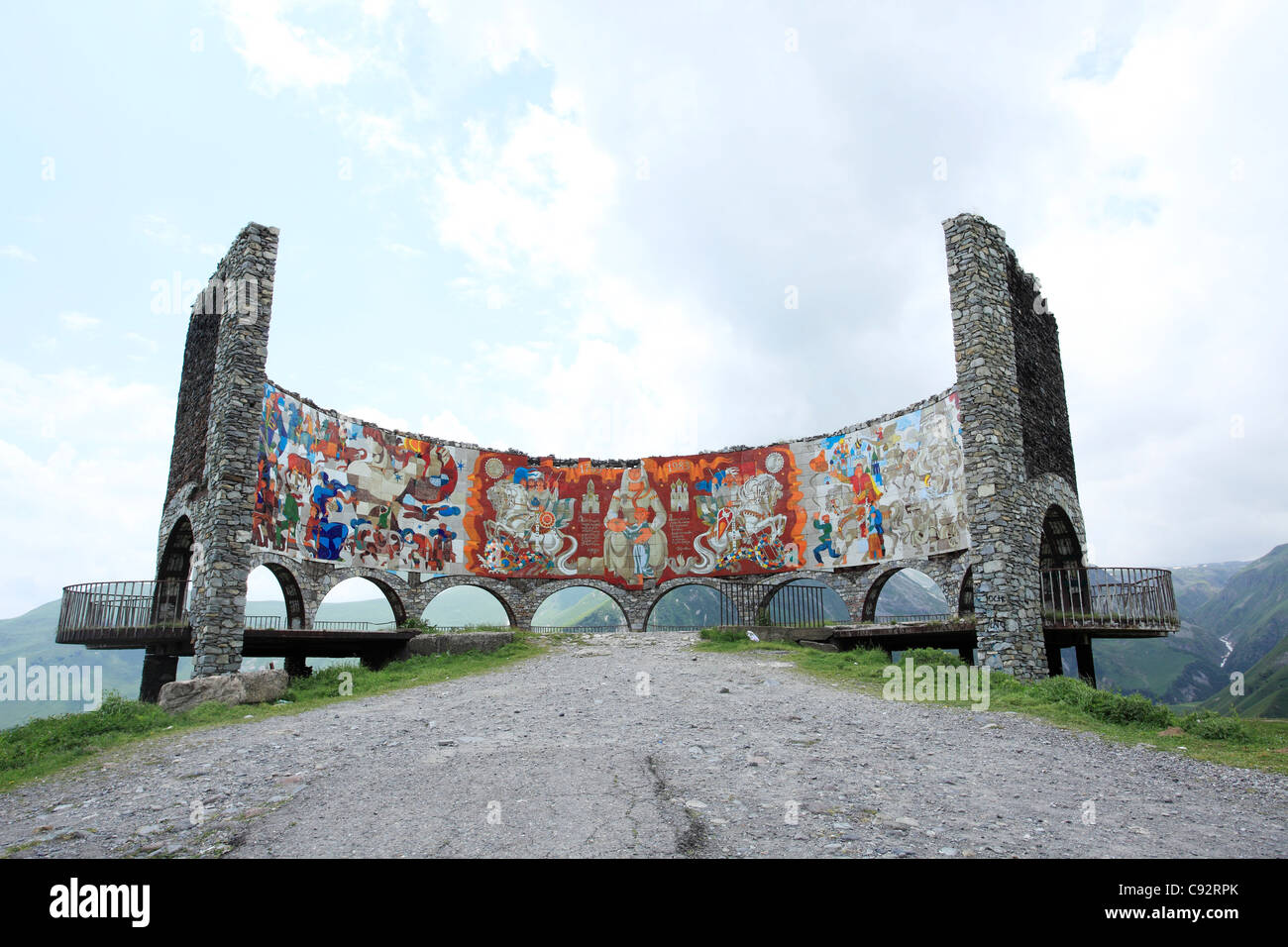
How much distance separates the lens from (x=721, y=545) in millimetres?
27109

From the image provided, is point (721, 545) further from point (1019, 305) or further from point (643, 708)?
point (643, 708)

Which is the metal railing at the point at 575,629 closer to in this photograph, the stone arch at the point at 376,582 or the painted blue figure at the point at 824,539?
the stone arch at the point at 376,582

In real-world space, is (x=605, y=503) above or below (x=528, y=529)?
above

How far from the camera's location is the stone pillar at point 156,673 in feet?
61.7

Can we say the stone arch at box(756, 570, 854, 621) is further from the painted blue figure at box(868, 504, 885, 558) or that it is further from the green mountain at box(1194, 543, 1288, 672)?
the green mountain at box(1194, 543, 1288, 672)

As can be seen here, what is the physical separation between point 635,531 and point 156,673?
15638 millimetres

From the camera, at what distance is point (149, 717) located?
35.5 ft

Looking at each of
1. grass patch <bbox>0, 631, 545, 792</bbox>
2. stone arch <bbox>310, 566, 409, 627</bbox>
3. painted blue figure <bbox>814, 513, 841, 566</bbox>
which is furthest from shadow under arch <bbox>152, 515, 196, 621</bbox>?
painted blue figure <bbox>814, 513, 841, 566</bbox>

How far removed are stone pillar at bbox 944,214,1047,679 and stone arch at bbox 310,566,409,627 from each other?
1795 centimetres

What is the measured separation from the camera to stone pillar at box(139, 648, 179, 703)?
1881 cm

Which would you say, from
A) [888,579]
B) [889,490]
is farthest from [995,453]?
[888,579]

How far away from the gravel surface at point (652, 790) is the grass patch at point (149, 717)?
24.8 inches

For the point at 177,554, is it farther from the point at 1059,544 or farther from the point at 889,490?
the point at 1059,544
